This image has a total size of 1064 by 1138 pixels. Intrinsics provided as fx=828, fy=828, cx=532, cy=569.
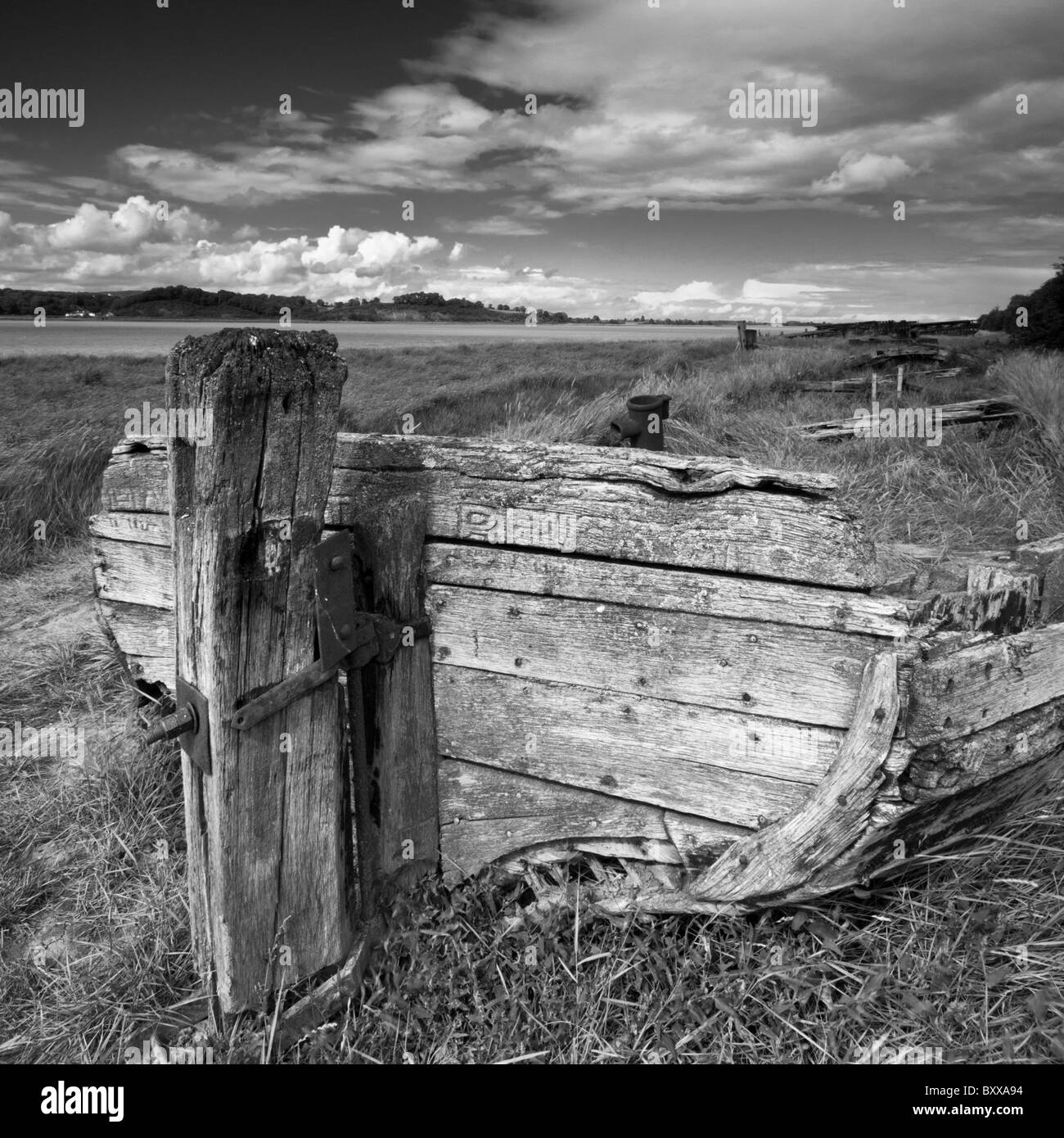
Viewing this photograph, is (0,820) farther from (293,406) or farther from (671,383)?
(671,383)

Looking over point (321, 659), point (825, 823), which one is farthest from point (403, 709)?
point (825, 823)

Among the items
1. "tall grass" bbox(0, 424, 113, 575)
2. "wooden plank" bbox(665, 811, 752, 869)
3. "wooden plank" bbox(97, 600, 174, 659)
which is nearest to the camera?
"wooden plank" bbox(665, 811, 752, 869)

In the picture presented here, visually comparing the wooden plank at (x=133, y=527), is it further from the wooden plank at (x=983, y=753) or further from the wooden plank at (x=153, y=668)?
the wooden plank at (x=983, y=753)

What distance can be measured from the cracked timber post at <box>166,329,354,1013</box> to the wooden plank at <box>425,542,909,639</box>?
16.9 inches

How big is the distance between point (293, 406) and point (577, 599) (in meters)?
0.85

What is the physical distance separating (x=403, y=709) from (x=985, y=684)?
1519 mm

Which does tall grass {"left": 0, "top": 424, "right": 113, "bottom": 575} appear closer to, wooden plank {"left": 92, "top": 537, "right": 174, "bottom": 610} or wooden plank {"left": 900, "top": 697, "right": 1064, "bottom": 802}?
wooden plank {"left": 92, "top": 537, "right": 174, "bottom": 610}

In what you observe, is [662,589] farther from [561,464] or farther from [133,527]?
[133,527]

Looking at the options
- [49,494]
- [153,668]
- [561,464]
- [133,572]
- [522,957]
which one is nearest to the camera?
[561,464]

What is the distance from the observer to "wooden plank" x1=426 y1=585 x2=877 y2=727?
2.00m

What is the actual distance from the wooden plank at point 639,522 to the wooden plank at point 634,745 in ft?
1.27

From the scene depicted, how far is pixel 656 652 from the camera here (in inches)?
83.6

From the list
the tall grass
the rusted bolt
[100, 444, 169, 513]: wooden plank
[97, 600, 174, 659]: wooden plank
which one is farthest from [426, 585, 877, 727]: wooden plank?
the tall grass

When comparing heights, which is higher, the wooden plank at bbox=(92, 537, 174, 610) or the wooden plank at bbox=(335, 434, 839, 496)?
the wooden plank at bbox=(335, 434, 839, 496)
